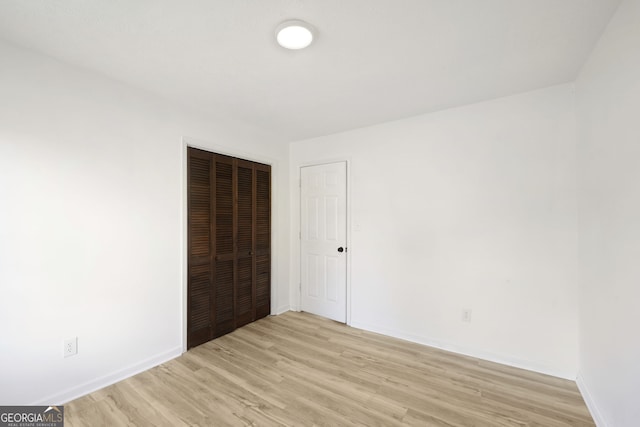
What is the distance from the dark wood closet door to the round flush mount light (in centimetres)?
155

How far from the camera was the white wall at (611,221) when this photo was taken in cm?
126

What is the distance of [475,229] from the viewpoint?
2.43m

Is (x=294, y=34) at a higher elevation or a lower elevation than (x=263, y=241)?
higher

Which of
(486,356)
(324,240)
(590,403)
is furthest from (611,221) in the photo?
(324,240)

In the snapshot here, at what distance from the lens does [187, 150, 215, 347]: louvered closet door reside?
2.55 metres

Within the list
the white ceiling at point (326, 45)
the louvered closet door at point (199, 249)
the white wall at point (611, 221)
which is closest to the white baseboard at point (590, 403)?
the white wall at point (611, 221)

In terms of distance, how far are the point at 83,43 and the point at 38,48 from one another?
0.35 meters

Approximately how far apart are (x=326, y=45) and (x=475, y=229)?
206cm

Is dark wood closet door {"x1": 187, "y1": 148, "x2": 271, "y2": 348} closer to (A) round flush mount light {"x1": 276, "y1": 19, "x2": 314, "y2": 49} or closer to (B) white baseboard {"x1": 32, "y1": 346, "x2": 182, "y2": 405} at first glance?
(B) white baseboard {"x1": 32, "y1": 346, "x2": 182, "y2": 405}

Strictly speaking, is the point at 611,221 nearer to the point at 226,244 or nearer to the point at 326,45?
the point at 326,45

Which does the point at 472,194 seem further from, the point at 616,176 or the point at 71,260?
the point at 71,260

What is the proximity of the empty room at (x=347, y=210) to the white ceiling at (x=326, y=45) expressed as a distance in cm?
2

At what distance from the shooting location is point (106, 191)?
2002mm

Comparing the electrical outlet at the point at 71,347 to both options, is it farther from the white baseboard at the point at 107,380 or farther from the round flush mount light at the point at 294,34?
the round flush mount light at the point at 294,34
